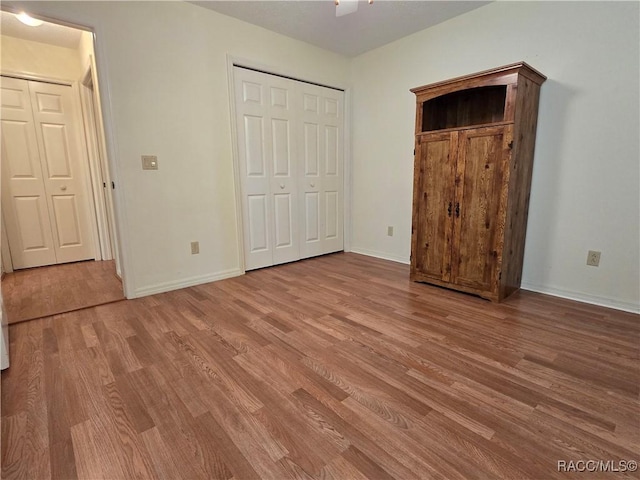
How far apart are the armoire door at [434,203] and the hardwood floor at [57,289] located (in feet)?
8.68

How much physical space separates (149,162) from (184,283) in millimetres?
1093

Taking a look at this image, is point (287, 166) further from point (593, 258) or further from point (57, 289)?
point (593, 258)

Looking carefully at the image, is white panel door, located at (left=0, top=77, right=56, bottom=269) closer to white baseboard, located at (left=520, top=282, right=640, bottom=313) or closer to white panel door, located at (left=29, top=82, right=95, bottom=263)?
white panel door, located at (left=29, top=82, right=95, bottom=263)

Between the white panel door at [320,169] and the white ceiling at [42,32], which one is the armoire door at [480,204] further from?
the white ceiling at [42,32]

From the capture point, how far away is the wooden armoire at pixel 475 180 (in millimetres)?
2279

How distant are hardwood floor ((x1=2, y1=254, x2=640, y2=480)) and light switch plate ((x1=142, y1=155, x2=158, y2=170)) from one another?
113cm

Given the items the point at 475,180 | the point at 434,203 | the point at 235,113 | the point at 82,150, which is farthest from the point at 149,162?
the point at 475,180

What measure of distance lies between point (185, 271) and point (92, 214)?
190 centimetres

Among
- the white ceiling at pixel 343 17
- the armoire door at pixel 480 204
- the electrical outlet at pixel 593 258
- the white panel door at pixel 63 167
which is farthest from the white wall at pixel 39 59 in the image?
the electrical outlet at pixel 593 258

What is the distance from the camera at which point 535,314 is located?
223 cm

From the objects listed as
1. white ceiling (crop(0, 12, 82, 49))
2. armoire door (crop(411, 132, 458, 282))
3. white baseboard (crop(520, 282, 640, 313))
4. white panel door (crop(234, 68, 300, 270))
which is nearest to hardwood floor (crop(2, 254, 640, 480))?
white baseboard (crop(520, 282, 640, 313))

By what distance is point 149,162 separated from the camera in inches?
102

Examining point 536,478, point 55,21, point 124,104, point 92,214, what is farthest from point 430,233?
point 92,214

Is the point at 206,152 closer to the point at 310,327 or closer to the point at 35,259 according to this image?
the point at 310,327
